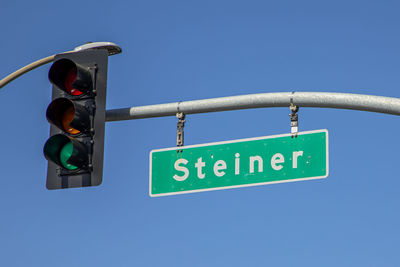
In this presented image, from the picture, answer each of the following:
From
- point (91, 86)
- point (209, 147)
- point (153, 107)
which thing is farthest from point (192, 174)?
point (91, 86)

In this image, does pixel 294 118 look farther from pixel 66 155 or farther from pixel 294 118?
pixel 66 155

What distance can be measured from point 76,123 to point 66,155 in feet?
1.33

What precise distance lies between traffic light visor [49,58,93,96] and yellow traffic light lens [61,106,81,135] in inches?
9.9

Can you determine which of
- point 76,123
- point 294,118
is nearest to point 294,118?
point 294,118

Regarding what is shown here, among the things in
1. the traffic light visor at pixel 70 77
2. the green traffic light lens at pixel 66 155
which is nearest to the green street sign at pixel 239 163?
the green traffic light lens at pixel 66 155

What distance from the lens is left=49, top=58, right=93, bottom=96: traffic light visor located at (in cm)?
909

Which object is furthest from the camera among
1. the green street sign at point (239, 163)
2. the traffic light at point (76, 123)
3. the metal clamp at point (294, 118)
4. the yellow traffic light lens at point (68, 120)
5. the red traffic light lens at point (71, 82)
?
the red traffic light lens at point (71, 82)

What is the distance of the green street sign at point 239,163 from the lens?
335 inches

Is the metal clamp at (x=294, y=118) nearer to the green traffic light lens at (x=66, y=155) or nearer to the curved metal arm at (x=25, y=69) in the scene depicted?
the green traffic light lens at (x=66, y=155)

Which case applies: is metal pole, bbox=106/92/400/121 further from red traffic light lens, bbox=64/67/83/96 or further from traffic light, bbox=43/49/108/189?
red traffic light lens, bbox=64/67/83/96

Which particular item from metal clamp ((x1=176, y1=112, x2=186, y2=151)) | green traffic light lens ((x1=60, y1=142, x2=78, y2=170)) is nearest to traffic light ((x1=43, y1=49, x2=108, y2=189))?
green traffic light lens ((x1=60, y1=142, x2=78, y2=170))

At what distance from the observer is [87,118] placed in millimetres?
9055

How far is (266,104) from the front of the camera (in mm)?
8805

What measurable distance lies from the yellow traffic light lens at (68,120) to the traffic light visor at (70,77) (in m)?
0.25
